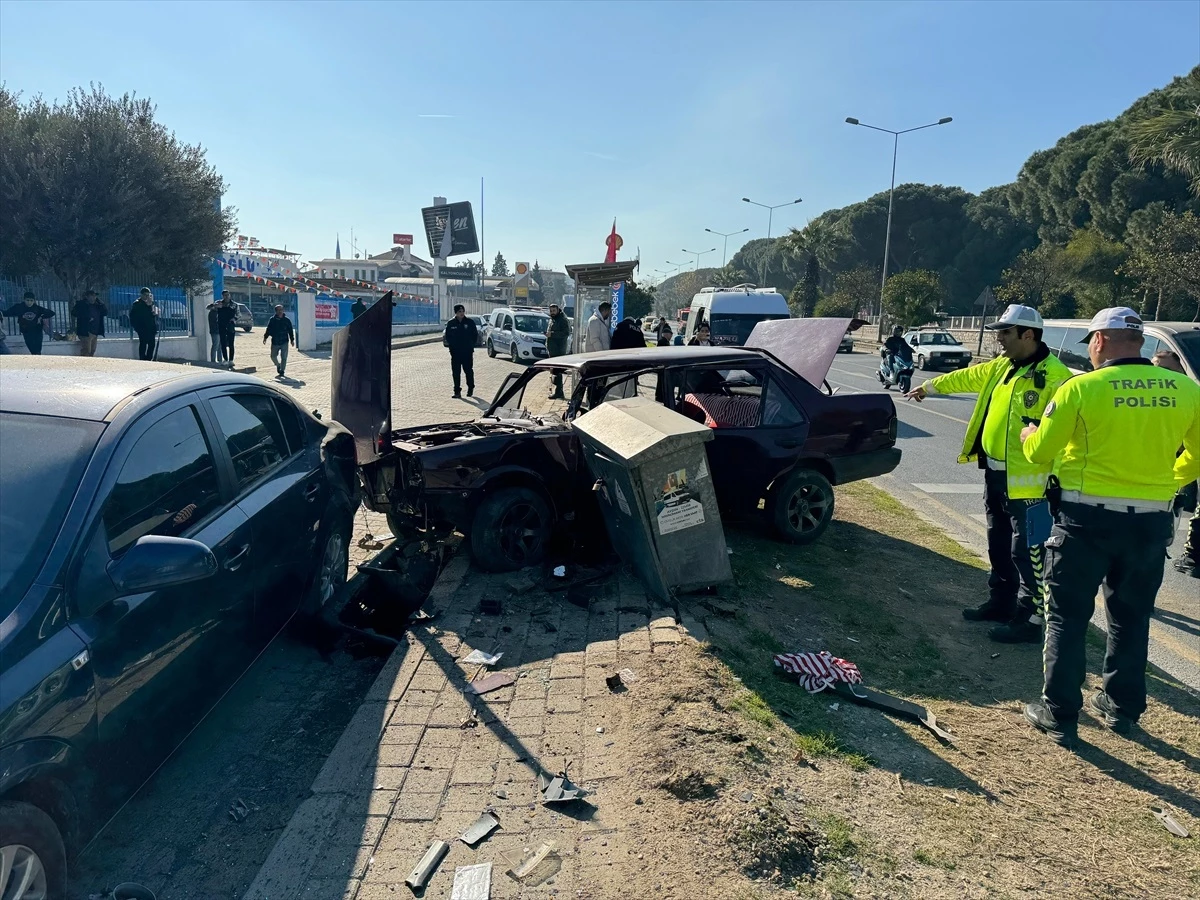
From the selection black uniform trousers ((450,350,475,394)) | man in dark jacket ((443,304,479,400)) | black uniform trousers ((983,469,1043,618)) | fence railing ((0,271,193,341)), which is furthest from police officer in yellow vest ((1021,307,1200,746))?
fence railing ((0,271,193,341))

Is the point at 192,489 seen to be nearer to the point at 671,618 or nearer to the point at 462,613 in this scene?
the point at 462,613

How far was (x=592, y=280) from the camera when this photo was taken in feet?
61.5

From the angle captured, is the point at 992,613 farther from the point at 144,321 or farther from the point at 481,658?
the point at 144,321

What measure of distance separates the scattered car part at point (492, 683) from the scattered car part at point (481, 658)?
0.14m

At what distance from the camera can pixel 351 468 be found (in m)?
5.10

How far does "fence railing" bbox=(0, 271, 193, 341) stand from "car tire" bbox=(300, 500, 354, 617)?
48.8 ft

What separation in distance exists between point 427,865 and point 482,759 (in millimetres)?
658

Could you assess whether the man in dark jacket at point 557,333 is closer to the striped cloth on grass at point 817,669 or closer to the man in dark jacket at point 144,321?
the man in dark jacket at point 144,321

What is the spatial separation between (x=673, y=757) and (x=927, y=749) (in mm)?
1227

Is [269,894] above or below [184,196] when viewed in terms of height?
below

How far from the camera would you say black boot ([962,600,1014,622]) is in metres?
5.24

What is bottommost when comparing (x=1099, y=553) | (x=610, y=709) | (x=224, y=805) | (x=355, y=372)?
(x=224, y=805)

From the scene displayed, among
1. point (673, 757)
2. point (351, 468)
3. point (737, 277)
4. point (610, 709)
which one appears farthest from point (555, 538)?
point (737, 277)

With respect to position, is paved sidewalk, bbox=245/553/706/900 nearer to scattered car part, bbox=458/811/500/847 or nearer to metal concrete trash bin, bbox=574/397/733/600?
scattered car part, bbox=458/811/500/847
